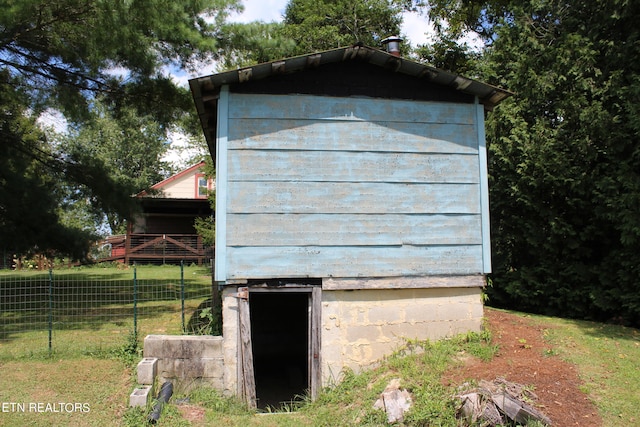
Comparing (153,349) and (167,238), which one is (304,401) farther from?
(167,238)

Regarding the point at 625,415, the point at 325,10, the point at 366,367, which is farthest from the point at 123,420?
the point at 325,10

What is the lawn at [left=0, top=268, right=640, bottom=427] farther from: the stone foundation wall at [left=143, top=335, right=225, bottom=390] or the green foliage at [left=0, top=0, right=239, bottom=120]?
the green foliage at [left=0, top=0, right=239, bottom=120]

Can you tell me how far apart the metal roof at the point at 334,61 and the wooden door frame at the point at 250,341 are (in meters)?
2.74

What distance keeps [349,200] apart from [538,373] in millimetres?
3223

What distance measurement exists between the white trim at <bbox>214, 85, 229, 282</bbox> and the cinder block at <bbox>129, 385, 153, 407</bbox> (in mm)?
1577

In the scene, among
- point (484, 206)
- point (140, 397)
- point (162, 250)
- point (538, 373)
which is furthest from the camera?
point (162, 250)

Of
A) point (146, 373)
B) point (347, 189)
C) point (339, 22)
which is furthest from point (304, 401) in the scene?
point (339, 22)

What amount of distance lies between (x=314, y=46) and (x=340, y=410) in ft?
52.4

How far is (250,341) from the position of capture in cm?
675

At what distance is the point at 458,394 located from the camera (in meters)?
5.53

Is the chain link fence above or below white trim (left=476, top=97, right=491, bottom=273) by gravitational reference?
below

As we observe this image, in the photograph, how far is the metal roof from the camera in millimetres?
6613

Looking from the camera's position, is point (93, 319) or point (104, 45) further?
point (93, 319)

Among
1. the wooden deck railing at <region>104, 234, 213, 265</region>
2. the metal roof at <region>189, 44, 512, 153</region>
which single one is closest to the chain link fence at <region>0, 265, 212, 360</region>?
the metal roof at <region>189, 44, 512, 153</region>
